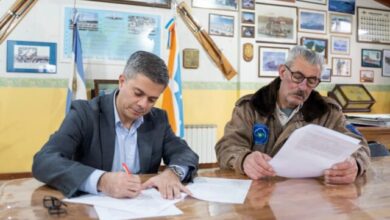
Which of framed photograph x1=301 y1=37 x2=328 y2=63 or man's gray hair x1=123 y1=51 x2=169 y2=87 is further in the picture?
framed photograph x1=301 y1=37 x2=328 y2=63

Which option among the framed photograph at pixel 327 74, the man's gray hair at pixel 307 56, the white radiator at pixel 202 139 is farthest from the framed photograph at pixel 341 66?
the man's gray hair at pixel 307 56

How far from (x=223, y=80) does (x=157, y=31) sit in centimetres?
91

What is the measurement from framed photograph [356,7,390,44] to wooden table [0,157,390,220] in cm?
398

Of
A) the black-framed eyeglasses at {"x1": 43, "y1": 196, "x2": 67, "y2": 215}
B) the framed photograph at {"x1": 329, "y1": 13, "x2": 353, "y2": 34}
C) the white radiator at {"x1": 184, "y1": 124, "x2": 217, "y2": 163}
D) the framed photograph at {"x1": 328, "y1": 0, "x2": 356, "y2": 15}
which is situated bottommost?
the white radiator at {"x1": 184, "y1": 124, "x2": 217, "y2": 163}

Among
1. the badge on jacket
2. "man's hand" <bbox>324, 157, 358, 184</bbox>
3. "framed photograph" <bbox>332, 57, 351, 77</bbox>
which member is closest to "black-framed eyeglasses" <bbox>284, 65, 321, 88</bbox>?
the badge on jacket

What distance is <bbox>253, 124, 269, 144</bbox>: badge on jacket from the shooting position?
1.86 m

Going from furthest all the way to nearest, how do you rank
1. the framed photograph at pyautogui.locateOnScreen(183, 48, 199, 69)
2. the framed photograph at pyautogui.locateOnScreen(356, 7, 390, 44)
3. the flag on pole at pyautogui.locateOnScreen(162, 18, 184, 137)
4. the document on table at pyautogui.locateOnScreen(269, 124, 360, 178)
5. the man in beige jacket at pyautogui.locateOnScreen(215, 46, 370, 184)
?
the framed photograph at pyautogui.locateOnScreen(356, 7, 390, 44) → the framed photograph at pyautogui.locateOnScreen(183, 48, 199, 69) → the flag on pole at pyautogui.locateOnScreen(162, 18, 184, 137) → the man in beige jacket at pyautogui.locateOnScreen(215, 46, 370, 184) → the document on table at pyautogui.locateOnScreen(269, 124, 360, 178)

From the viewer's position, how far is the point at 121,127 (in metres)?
1.56

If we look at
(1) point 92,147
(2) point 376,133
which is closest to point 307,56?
(1) point 92,147

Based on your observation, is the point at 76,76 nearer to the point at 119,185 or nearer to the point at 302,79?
the point at 302,79

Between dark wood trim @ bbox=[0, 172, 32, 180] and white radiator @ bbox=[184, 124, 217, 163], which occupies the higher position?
white radiator @ bbox=[184, 124, 217, 163]

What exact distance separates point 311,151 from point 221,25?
3018 mm

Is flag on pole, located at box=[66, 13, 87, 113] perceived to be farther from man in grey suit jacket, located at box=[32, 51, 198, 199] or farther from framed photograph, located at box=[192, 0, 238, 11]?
man in grey suit jacket, located at box=[32, 51, 198, 199]

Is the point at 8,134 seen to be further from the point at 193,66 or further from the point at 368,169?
the point at 368,169
